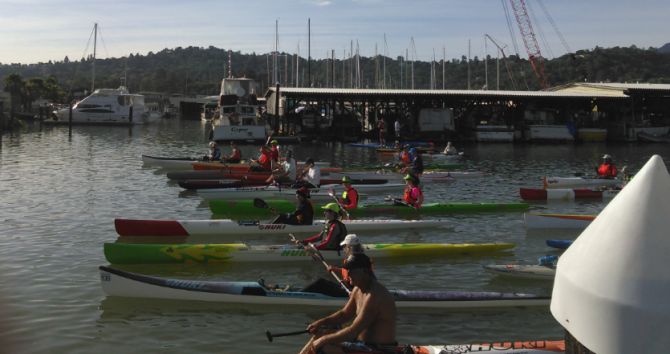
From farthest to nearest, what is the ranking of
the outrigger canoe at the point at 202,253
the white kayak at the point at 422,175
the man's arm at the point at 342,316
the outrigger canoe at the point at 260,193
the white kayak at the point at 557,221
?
the white kayak at the point at 422,175, the outrigger canoe at the point at 260,193, the white kayak at the point at 557,221, the outrigger canoe at the point at 202,253, the man's arm at the point at 342,316

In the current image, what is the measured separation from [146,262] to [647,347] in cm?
1189

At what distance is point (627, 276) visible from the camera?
11.7 feet

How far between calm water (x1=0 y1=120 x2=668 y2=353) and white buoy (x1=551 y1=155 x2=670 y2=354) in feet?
14.2

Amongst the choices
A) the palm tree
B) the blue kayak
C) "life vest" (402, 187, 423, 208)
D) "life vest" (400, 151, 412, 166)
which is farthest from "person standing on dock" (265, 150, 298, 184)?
the palm tree

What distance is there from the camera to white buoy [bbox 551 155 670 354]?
3.51 m

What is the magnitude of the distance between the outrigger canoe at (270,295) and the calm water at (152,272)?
0.50ft

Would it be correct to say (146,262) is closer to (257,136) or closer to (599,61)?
(257,136)

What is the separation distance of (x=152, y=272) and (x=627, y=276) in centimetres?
1166

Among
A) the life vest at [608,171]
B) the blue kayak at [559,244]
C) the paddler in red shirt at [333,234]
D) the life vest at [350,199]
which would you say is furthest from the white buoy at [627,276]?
the life vest at [608,171]

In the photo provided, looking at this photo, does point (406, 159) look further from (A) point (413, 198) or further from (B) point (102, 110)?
(B) point (102, 110)

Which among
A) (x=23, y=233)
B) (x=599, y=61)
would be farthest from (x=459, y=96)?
(x=599, y=61)

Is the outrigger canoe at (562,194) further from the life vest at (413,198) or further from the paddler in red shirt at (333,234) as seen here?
the paddler in red shirt at (333,234)

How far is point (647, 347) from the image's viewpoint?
11.6ft

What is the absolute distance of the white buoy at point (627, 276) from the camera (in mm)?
3512
